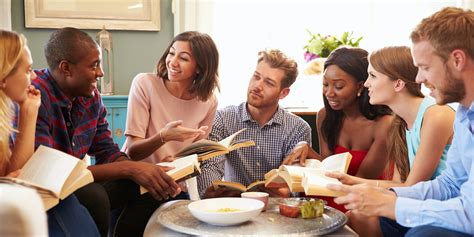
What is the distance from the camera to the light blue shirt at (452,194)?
1335 mm

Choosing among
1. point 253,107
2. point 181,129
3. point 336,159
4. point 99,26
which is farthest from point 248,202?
point 99,26

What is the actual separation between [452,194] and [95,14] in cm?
247

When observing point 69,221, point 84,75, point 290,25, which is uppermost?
point 290,25

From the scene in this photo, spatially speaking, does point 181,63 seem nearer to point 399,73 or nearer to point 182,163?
point 182,163

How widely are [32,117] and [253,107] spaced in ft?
3.47

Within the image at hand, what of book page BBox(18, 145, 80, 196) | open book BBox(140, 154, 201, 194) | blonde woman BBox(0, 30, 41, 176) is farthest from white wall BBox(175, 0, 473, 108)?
book page BBox(18, 145, 80, 196)

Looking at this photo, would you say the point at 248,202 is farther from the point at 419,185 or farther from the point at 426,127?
the point at 426,127

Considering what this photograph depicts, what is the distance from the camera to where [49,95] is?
182 cm

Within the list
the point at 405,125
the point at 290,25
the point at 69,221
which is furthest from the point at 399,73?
the point at 290,25

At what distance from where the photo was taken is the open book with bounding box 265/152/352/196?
5.01ft

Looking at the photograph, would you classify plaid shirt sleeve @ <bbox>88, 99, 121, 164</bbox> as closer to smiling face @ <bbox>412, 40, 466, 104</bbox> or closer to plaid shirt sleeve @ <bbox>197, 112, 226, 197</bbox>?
plaid shirt sleeve @ <bbox>197, 112, 226, 197</bbox>

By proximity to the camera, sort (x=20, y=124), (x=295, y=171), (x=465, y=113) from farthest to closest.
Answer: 1. (x=295, y=171)
2. (x=20, y=124)
3. (x=465, y=113)

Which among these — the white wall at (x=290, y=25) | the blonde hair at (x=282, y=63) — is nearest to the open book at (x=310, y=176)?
the blonde hair at (x=282, y=63)

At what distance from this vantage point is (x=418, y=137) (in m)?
1.82
